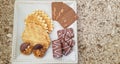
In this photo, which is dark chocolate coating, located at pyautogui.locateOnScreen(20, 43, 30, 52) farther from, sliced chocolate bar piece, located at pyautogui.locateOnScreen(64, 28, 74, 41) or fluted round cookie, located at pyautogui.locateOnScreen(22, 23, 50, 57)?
sliced chocolate bar piece, located at pyautogui.locateOnScreen(64, 28, 74, 41)

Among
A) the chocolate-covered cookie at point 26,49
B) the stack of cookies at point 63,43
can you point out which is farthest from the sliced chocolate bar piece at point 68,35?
the chocolate-covered cookie at point 26,49

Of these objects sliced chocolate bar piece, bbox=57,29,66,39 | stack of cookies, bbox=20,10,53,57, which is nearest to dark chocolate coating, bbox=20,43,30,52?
stack of cookies, bbox=20,10,53,57

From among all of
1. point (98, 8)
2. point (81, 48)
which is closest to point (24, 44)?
point (81, 48)

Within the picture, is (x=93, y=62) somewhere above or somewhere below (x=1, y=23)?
below

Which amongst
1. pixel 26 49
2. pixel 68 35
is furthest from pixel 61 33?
pixel 26 49

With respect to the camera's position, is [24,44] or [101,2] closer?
[24,44]

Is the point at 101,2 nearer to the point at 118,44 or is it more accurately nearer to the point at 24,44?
the point at 118,44

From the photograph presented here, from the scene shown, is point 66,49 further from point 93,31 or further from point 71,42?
point 93,31
